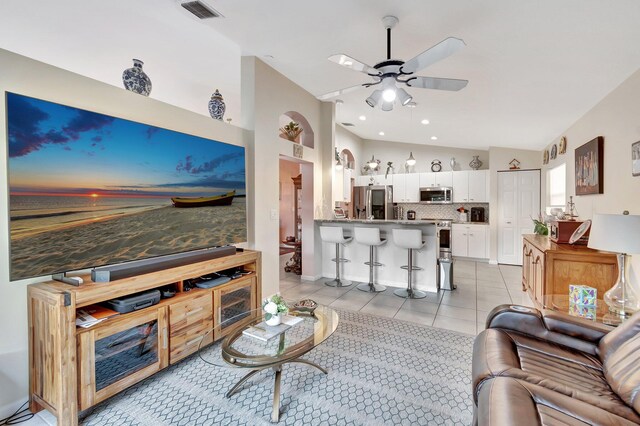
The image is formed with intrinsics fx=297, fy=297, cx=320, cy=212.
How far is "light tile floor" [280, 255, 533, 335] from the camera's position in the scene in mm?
3561

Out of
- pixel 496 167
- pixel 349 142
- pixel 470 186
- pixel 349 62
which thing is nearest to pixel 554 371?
pixel 349 62

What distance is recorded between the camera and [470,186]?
698 cm

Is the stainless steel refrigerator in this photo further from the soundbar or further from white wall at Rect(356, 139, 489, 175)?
the soundbar

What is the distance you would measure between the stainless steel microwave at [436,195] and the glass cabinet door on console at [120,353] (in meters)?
6.49

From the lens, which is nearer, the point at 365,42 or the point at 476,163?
the point at 365,42

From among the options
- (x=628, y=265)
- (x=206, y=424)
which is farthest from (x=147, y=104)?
(x=628, y=265)

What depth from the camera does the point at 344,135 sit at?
290 inches

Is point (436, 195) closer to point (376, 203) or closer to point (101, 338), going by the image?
point (376, 203)

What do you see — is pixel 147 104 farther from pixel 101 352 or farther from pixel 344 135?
pixel 344 135

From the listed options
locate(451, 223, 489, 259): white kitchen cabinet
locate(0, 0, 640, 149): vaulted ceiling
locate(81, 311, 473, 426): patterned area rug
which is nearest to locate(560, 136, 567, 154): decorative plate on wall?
locate(0, 0, 640, 149): vaulted ceiling

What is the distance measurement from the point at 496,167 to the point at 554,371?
588 cm

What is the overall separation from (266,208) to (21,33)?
3.02 metres

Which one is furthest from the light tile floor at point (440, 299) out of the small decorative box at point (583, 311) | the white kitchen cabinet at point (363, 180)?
the white kitchen cabinet at point (363, 180)

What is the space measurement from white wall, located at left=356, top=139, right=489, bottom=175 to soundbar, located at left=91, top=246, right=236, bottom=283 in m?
5.92
